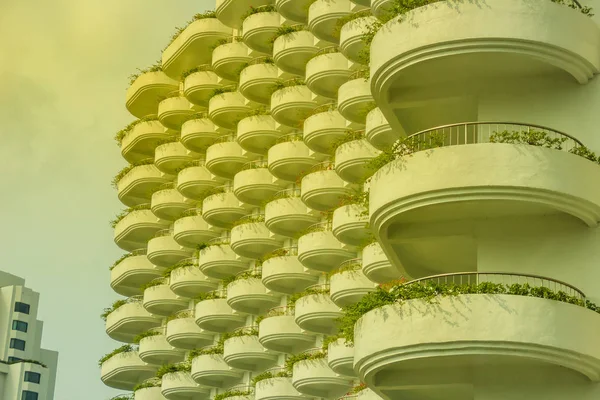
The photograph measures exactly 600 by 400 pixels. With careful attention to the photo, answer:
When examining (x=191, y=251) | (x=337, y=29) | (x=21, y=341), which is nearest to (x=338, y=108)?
(x=337, y=29)

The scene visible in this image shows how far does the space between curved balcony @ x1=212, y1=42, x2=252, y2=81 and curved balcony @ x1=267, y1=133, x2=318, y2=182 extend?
593 centimetres

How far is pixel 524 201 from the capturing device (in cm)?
3175

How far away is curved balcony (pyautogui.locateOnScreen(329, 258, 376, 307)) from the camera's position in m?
50.7

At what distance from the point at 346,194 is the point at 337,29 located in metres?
6.42

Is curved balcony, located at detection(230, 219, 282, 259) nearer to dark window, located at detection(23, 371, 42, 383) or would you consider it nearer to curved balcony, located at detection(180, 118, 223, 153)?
curved balcony, located at detection(180, 118, 223, 153)

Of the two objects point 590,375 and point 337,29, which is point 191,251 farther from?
point 590,375

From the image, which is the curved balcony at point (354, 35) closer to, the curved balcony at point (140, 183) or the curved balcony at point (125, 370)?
the curved balcony at point (140, 183)

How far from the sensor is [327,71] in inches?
2173

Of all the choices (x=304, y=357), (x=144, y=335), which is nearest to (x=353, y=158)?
(x=304, y=357)

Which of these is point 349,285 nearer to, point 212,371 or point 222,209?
point 212,371

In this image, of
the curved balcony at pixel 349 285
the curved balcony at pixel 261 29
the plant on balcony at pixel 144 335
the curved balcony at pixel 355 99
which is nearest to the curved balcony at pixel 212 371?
the plant on balcony at pixel 144 335

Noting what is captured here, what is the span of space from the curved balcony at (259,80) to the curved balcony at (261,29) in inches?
29.4

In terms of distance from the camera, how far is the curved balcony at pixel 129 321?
68188 mm

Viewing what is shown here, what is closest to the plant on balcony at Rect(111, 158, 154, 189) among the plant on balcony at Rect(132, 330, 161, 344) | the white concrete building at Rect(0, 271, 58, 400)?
the plant on balcony at Rect(132, 330, 161, 344)
